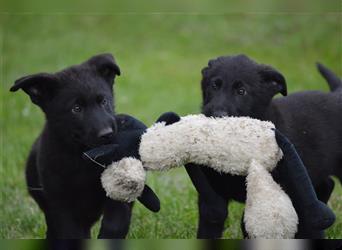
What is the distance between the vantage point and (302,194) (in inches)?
134

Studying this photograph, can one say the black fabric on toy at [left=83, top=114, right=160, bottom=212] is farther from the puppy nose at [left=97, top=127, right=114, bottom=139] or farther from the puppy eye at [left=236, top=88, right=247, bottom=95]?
the puppy eye at [left=236, top=88, right=247, bottom=95]

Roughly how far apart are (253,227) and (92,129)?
0.96 m

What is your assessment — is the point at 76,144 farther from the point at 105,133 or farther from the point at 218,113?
the point at 218,113

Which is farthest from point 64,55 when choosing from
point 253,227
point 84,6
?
point 253,227

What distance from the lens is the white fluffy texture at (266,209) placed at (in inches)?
129

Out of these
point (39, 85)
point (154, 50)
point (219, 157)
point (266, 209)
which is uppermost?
point (154, 50)

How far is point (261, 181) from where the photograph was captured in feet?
11.1

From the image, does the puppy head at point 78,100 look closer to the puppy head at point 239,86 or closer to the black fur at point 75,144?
the black fur at point 75,144

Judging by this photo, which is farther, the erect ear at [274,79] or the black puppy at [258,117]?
the erect ear at [274,79]

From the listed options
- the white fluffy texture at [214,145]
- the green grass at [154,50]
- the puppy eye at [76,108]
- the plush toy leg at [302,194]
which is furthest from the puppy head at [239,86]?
the green grass at [154,50]

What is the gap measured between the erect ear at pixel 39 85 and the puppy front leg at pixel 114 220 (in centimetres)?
66

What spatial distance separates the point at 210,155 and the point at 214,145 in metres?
0.05

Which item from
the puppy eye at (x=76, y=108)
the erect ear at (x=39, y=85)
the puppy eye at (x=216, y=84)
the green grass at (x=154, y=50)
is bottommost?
the puppy eye at (x=76, y=108)

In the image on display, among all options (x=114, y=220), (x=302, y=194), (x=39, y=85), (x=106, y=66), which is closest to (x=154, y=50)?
(x=106, y=66)
